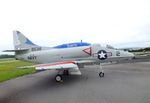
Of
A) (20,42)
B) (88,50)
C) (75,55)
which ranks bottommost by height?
(75,55)

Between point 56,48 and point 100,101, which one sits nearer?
point 100,101

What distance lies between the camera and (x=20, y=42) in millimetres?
15570

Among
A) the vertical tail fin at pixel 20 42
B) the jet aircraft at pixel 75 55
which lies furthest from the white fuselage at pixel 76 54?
the vertical tail fin at pixel 20 42

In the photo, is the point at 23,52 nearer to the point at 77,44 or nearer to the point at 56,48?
the point at 56,48

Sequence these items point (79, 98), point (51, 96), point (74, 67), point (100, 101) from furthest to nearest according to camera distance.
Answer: point (74, 67) < point (51, 96) < point (79, 98) < point (100, 101)

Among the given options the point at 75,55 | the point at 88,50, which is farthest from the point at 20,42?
the point at 88,50

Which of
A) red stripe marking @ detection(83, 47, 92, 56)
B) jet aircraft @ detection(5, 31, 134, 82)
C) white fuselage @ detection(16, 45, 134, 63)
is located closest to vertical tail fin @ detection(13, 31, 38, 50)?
jet aircraft @ detection(5, 31, 134, 82)

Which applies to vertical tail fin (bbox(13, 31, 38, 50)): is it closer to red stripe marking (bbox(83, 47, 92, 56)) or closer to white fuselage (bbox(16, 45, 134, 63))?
white fuselage (bbox(16, 45, 134, 63))

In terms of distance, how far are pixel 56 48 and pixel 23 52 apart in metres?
3.00

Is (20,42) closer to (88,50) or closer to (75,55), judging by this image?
(75,55)

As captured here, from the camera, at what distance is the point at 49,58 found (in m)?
14.1

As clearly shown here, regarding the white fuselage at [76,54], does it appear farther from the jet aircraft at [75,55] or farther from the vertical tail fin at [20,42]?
the vertical tail fin at [20,42]

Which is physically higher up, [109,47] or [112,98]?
[109,47]

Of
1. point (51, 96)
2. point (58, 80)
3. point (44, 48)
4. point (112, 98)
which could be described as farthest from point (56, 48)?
point (112, 98)
